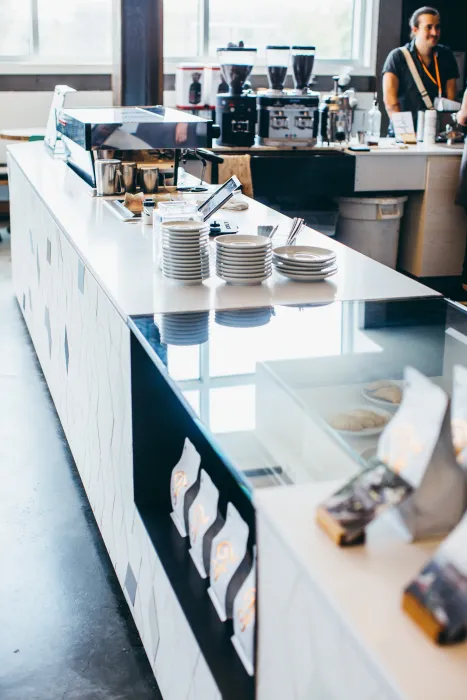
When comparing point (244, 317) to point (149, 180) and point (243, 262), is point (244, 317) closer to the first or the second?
point (243, 262)

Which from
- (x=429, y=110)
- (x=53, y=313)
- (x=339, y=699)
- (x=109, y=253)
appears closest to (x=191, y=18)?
(x=429, y=110)

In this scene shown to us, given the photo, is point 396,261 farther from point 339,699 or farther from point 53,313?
point 339,699

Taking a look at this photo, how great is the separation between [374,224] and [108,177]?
254 centimetres

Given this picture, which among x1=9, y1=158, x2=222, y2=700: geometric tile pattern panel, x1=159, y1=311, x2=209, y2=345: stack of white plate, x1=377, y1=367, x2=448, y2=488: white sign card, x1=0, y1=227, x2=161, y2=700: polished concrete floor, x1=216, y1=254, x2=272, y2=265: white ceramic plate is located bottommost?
x1=0, y1=227, x2=161, y2=700: polished concrete floor

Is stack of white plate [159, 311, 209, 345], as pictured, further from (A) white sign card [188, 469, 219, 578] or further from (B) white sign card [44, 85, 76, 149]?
(B) white sign card [44, 85, 76, 149]

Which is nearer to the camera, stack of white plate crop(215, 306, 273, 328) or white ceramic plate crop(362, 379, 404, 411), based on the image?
white ceramic plate crop(362, 379, 404, 411)

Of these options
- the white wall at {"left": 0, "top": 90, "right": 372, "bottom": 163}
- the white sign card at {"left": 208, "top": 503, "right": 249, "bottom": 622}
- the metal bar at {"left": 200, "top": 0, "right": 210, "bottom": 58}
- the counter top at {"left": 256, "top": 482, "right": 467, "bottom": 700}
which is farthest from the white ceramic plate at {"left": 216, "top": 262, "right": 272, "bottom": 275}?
the metal bar at {"left": 200, "top": 0, "right": 210, "bottom": 58}

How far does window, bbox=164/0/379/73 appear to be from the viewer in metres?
8.21

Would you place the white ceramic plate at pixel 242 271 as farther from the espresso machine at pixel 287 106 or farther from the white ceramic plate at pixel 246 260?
the espresso machine at pixel 287 106

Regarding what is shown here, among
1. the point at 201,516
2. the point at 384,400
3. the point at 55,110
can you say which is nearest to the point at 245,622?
the point at 201,516

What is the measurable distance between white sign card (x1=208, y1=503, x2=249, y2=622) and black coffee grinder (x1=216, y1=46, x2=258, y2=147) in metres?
4.18

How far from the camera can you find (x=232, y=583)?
1633mm

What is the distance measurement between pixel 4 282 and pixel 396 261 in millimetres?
2612

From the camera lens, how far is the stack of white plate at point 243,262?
2.28 m
